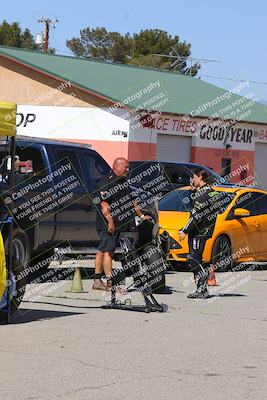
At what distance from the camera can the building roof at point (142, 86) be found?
36.7m

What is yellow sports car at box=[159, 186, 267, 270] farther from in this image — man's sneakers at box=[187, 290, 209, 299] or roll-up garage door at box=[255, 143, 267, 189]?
roll-up garage door at box=[255, 143, 267, 189]

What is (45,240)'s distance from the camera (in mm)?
14859

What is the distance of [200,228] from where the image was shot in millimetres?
13922

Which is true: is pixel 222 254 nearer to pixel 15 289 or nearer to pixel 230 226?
pixel 230 226

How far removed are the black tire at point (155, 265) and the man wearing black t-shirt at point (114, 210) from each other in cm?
43

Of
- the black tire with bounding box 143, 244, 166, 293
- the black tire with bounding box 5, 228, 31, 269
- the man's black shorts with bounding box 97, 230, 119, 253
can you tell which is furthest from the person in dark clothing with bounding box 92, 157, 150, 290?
the black tire with bounding box 5, 228, 31, 269

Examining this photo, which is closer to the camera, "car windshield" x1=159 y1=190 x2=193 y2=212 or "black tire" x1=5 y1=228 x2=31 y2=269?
"black tire" x1=5 y1=228 x2=31 y2=269

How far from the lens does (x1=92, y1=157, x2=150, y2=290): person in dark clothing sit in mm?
12625

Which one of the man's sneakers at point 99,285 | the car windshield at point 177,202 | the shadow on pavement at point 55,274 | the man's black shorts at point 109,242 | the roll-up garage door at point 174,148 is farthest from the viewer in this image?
the roll-up garage door at point 174,148

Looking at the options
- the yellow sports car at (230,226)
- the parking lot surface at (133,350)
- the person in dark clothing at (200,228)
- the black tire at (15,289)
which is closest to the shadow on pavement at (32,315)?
the parking lot surface at (133,350)

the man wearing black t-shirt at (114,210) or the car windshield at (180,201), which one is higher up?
the man wearing black t-shirt at (114,210)

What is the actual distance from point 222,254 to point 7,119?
27.7ft

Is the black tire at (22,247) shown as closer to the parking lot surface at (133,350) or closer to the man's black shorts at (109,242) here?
the parking lot surface at (133,350)

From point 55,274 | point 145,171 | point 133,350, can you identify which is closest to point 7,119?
point 133,350
